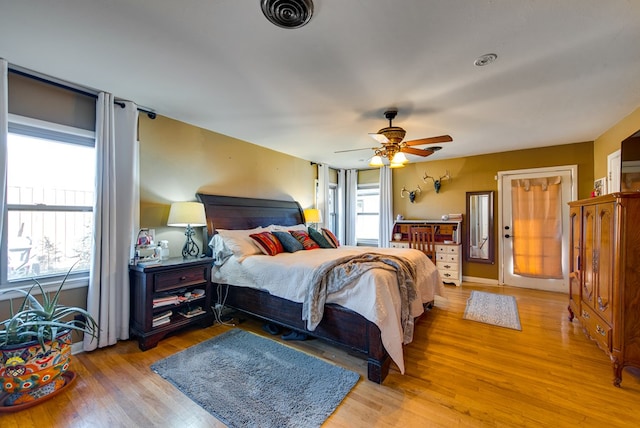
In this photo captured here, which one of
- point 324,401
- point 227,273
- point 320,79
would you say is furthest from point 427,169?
point 324,401

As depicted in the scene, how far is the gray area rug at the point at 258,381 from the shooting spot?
1.73 m

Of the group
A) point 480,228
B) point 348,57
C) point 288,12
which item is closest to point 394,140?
point 348,57

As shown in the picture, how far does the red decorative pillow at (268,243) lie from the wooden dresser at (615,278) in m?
3.11

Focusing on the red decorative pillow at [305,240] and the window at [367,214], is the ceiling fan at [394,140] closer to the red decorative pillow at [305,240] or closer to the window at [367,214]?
the red decorative pillow at [305,240]

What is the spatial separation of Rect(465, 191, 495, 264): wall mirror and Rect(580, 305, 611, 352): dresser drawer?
2.29 metres

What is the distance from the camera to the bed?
2094 mm

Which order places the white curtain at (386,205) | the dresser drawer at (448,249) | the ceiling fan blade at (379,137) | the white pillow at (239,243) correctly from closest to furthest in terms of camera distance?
the ceiling fan blade at (379,137) → the white pillow at (239,243) → the dresser drawer at (448,249) → the white curtain at (386,205)

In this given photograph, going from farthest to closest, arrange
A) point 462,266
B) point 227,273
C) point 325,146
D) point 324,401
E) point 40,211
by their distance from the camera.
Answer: point 462,266 → point 325,146 → point 227,273 → point 40,211 → point 324,401

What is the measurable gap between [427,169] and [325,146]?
2.51 metres

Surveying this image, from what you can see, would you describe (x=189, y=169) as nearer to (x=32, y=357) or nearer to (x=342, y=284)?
(x=32, y=357)

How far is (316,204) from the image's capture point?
18.8 ft

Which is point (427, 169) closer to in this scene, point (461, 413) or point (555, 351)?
point (555, 351)

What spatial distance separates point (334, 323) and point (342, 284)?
1.23ft

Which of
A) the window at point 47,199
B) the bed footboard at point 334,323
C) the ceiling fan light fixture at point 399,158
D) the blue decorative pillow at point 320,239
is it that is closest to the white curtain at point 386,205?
the blue decorative pillow at point 320,239
